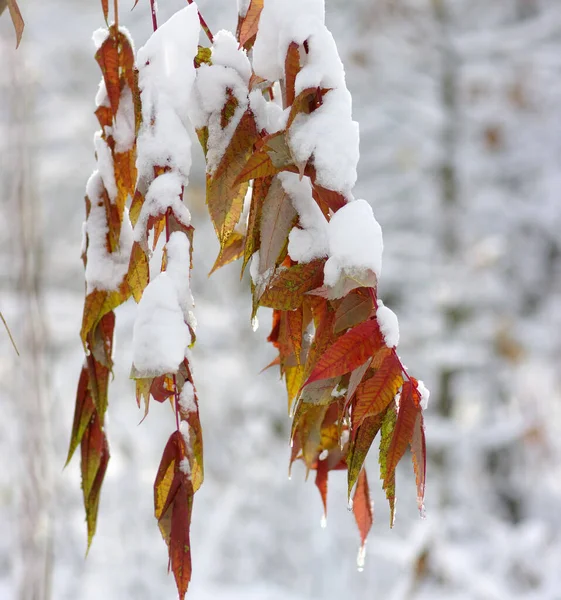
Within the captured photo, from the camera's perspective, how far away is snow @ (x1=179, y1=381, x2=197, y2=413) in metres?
0.50

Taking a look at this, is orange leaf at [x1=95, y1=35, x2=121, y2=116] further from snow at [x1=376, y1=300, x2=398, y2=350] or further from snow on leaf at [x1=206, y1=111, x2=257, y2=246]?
snow at [x1=376, y1=300, x2=398, y2=350]

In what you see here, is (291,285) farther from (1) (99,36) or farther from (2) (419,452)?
(1) (99,36)

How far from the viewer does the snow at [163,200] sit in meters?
0.50

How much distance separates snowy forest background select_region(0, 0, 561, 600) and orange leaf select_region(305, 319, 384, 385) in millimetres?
2831

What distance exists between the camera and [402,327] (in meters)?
4.58

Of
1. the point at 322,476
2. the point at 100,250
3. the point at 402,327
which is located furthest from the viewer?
the point at 402,327

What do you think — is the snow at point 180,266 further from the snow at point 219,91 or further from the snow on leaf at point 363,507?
the snow on leaf at point 363,507

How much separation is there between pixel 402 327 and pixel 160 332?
13.8 feet

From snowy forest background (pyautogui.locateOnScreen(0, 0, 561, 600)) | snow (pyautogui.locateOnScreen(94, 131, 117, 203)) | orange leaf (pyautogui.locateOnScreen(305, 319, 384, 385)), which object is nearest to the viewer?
orange leaf (pyautogui.locateOnScreen(305, 319, 384, 385))

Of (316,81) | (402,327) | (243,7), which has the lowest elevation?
(316,81)

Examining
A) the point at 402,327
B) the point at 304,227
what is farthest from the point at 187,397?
the point at 402,327

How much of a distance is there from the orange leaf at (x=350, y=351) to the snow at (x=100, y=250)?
199mm

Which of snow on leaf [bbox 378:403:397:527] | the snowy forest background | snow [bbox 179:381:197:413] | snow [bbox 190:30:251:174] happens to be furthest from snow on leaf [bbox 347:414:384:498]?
the snowy forest background

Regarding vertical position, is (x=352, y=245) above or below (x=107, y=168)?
below
